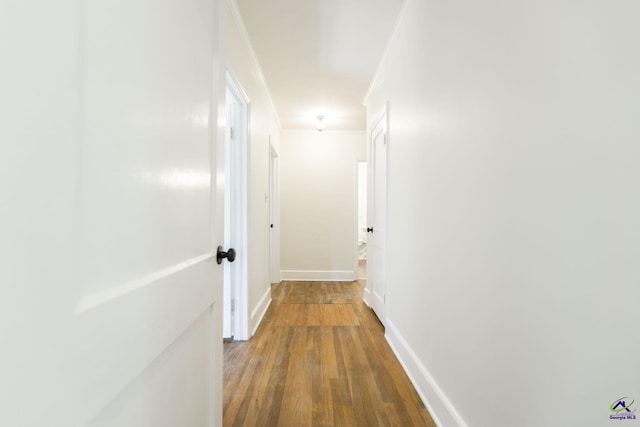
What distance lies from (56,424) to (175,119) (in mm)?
604

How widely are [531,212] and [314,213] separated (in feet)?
13.6

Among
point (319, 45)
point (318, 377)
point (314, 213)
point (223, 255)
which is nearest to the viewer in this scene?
point (223, 255)

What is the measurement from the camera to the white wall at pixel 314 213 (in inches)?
197

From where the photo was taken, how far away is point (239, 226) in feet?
8.54

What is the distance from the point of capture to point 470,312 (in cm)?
126

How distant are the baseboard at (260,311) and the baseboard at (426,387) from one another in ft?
4.06

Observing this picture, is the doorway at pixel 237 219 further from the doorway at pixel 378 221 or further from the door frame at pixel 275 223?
the door frame at pixel 275 223

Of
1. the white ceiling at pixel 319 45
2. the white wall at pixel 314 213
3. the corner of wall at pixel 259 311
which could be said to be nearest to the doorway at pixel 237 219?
Result: the corner of wall at pixel 259 311

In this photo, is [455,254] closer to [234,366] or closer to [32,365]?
[32,365]

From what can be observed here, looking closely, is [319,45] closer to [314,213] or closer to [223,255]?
[223,255]

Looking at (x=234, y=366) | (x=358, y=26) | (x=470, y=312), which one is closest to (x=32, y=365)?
(x=470, y=312)

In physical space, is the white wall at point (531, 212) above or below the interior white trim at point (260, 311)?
above

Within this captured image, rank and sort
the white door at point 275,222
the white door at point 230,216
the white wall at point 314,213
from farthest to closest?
the white wall at point 314,213, the white door at point 275,222, the white door at point 230,216

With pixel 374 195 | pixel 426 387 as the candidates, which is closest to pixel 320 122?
pixel 374 195
